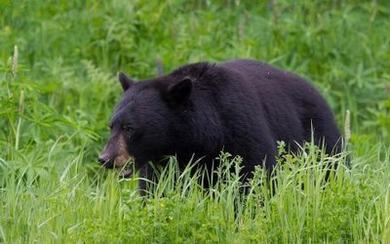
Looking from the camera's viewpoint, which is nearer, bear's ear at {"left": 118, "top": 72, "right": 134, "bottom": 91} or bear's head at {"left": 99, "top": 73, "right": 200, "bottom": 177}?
bear's head at {"left": 99, "top": 73, "right": 200, "bottom": 177}

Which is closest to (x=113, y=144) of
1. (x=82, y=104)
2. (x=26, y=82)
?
(x=26, y=82)

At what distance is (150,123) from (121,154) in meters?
0.26

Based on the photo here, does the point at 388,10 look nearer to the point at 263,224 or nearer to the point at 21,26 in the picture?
the point at 21,26

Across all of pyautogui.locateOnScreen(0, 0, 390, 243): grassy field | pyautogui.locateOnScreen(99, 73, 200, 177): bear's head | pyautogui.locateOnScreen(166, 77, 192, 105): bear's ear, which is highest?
pyautogui.locateOnScreen(166, 77, 192, 105): bear's ear

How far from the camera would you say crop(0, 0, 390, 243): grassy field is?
19.1ft

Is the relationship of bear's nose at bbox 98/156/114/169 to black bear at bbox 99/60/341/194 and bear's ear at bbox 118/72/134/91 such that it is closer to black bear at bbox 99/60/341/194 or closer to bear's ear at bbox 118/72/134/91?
black bear at bbox 99/60/341/194

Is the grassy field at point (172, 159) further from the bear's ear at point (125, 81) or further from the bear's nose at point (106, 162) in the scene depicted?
the bear's ear at point (125, 81)

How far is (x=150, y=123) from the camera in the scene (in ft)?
22.6

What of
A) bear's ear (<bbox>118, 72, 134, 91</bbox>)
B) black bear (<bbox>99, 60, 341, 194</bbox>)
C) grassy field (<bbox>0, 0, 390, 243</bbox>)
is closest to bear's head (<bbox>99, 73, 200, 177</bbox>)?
black bear (<bbox>99, 60, 341, 194</bbox>)

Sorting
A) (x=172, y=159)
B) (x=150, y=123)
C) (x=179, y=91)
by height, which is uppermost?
(x=179, y=91)

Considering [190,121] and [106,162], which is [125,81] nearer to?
[190,121]

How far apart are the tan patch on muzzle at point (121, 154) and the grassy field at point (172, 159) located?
0.61ft

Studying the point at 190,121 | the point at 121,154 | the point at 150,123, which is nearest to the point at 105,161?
the point at 121,154

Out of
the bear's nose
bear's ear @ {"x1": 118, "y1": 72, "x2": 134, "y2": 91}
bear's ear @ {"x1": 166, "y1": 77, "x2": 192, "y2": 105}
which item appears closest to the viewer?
the bear's nose
